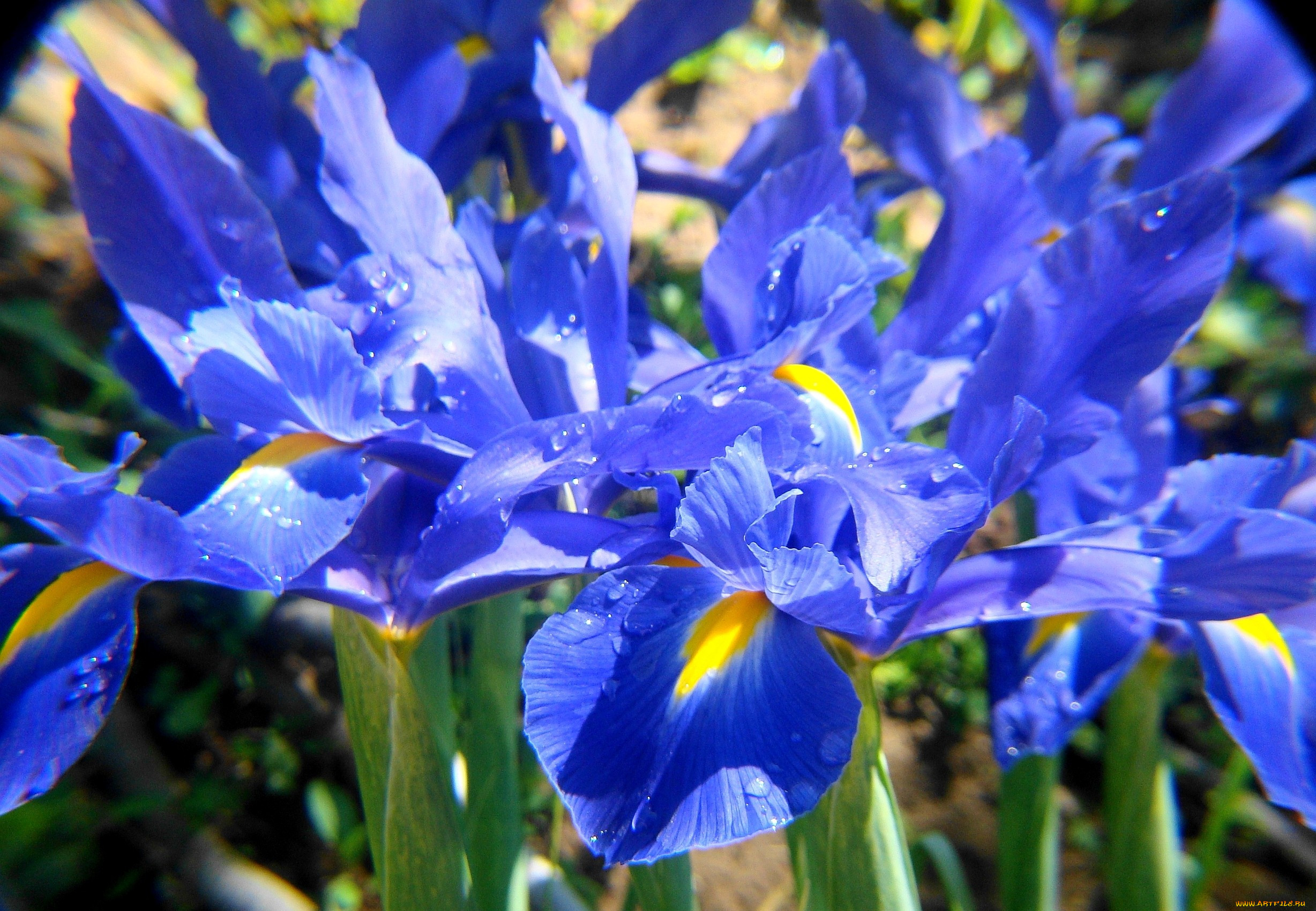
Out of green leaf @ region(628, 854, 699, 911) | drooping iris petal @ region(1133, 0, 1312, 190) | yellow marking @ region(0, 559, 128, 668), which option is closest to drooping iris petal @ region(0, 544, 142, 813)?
yellow marking @ region(0, 559, 128, 668)

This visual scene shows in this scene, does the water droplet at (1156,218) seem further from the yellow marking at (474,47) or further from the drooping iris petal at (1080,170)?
the yellow marking at (474,47)

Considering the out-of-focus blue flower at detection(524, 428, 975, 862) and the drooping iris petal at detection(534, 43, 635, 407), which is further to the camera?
the drooping iris petal at detection(534, 43, 635, 407)

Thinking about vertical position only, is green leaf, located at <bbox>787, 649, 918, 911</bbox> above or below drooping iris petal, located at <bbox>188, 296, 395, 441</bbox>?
below

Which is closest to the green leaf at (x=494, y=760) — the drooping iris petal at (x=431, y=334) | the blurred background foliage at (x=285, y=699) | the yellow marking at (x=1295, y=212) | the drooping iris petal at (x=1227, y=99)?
the blurred background foliage at (x=285, y=699)

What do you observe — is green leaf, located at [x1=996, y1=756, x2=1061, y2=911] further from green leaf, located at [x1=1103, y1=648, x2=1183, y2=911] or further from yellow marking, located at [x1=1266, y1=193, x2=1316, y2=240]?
yellow marking, located at [x1=1266, y1=193, x2=1316, y2=240]

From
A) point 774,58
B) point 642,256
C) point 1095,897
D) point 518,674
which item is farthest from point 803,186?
point 774,58

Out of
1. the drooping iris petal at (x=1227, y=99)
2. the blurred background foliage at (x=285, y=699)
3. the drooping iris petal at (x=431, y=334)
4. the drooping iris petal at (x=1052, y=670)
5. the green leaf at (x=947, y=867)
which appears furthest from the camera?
the blurred background foliage at (x=285, y=699)

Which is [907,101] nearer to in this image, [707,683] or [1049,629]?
[1049,629]
